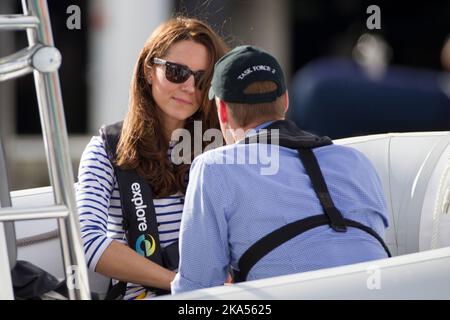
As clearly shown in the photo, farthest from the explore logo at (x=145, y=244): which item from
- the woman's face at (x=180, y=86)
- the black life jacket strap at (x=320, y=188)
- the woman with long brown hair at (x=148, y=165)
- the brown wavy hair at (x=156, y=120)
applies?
the black life jacket strap at (x=320, y=188)

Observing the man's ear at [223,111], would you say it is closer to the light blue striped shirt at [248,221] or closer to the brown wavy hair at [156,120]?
the light blue striped shirt at [248,221]

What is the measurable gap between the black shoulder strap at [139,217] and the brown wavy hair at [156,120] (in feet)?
0.14

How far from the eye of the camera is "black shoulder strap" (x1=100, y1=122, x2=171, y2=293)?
8.84 feet

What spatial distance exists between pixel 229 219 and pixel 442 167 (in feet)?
3.81

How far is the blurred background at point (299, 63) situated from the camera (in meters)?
7.05

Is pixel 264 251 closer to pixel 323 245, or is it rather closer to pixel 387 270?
pixel 323 245

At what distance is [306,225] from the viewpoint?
212 cm

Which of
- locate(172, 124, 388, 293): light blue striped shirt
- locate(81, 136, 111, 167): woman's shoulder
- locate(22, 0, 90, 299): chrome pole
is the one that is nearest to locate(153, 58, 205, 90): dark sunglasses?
locate(81, 136, 111, 167): woman's shoulder

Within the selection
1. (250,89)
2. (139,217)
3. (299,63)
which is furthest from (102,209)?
(299,63)

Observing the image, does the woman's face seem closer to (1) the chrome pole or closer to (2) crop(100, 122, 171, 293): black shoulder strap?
(2) crop(100, 122, 171, 293): black shoulder strap

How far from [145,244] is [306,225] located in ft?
2.35

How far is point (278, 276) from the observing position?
2.05 meters
